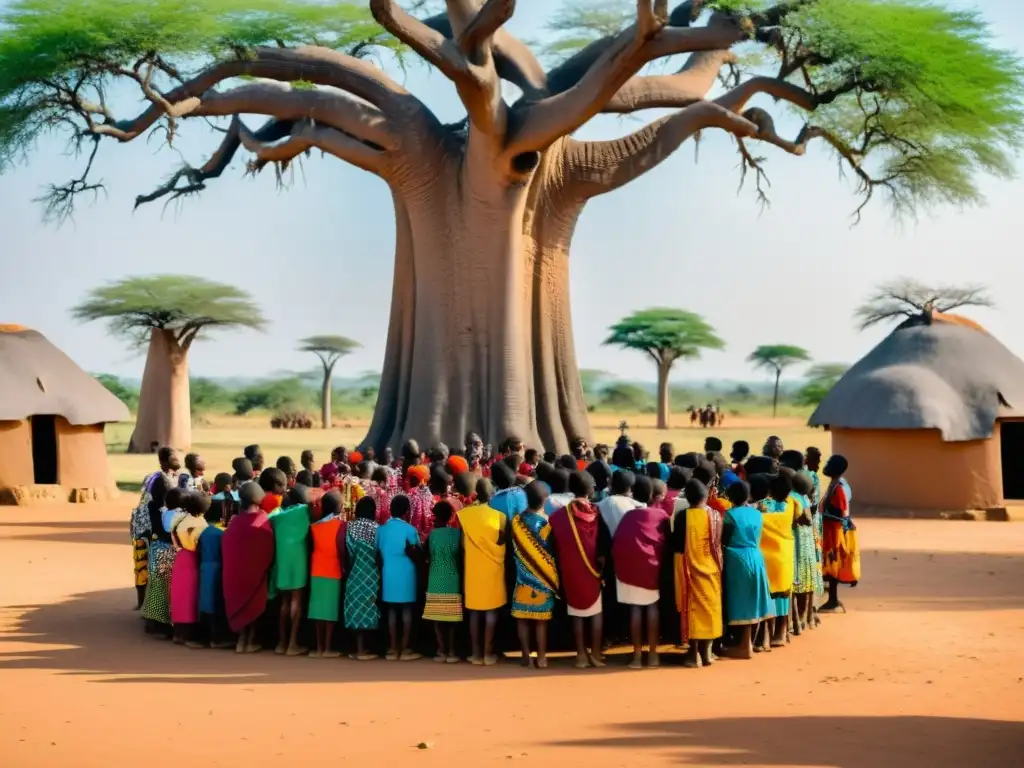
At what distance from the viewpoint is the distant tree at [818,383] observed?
66688 millimetres

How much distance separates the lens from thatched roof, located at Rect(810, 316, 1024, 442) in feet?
53.5

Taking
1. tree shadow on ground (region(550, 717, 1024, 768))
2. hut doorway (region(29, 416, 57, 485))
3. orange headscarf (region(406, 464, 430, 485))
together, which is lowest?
tree shadow on ground (region(550, 717, 1024, 768))

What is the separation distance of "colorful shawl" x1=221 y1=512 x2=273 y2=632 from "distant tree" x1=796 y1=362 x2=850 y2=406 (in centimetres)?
5616

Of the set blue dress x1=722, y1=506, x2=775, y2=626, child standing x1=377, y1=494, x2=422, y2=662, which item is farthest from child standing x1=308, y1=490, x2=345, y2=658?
blue dress x1=722, y1=506, x2=775, y2=626

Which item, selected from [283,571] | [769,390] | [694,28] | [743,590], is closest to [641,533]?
[743,590]

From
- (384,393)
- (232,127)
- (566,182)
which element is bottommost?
(384,393)

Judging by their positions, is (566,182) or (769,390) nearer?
(566,182)

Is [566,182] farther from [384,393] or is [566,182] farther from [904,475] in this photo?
[904,475]

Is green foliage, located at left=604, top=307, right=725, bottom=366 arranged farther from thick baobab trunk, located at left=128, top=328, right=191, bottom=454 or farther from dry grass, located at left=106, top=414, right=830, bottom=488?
thick baobab trunk, located at left=128, top=328, right=191, bottom=454

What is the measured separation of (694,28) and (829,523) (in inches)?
242

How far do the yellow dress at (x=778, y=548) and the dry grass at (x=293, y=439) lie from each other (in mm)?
15998

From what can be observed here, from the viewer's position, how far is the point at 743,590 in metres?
7.89

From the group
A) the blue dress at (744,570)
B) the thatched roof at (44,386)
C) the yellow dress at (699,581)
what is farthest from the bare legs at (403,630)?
the thatched roof at (44,386)

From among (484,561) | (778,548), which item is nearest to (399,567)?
(484,561)
